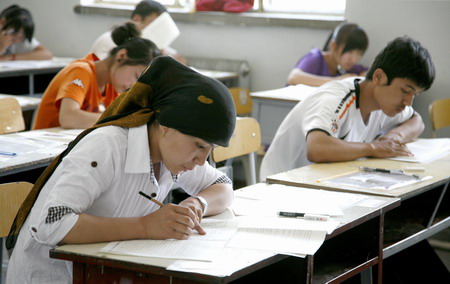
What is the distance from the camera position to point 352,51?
15.5 feet

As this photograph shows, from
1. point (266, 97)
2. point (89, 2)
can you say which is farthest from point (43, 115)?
point (89, 2)

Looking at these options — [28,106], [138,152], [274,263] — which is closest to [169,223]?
[138,152]

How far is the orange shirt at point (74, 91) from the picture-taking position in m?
3.32

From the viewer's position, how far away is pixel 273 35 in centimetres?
555

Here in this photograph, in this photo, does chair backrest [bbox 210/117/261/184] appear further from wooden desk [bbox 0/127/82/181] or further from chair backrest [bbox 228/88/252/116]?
chair backrest [bbox 228/88/252/116]

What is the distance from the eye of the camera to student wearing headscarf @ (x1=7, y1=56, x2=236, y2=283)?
5.30 feet

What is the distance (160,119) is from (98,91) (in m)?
1.85

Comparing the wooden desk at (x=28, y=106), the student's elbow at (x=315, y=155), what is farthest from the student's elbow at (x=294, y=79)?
the student's elbow at (x=315, y=155)

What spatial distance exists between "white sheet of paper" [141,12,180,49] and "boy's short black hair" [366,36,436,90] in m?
2.55

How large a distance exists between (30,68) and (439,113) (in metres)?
3.01

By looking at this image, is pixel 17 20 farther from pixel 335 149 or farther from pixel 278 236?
pixel 278 236

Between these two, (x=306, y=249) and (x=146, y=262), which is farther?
(x=306, y=249)

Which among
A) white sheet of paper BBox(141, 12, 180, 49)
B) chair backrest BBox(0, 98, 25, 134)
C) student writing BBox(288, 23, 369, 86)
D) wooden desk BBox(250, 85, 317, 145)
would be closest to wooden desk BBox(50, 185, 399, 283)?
chair backrest BBox(0, 98, 25, 134)

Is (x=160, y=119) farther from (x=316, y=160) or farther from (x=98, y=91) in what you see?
(x=98, y=91)
